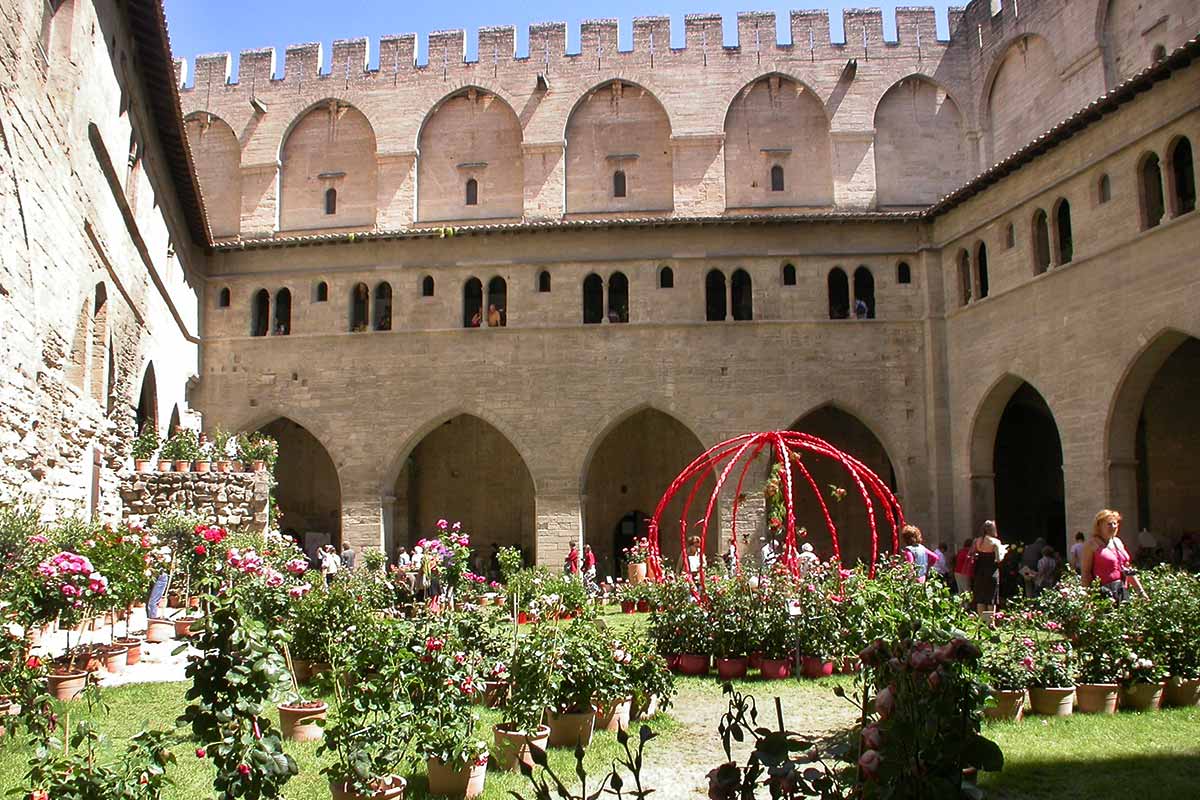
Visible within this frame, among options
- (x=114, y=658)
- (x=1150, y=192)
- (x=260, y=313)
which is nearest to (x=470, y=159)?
(x=260, y=313)

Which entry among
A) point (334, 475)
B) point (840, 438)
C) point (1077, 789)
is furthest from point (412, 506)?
point (1077, 789)

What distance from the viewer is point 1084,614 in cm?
861

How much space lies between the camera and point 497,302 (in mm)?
23984

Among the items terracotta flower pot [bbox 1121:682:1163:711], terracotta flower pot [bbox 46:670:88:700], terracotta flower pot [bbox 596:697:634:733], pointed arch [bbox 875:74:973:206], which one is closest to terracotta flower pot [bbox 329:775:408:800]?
terracotta flower pot [bbox 596:697:634:733]

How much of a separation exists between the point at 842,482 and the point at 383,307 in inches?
493

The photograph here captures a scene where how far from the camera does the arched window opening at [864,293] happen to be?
22656 mm

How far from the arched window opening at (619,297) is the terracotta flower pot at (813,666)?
13850mm

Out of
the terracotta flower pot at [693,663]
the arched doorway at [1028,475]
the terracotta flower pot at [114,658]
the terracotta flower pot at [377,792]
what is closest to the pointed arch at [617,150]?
the arched doorway at [1028,475]

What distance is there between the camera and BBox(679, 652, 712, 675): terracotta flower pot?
10461 mm

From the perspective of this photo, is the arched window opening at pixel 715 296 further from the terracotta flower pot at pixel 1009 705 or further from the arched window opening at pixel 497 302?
the terracotta flower pot at pixel 1009 705

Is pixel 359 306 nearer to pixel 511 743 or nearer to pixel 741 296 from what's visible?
pixel 741 296

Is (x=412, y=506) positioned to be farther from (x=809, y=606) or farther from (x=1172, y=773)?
(x=1172, y=773)

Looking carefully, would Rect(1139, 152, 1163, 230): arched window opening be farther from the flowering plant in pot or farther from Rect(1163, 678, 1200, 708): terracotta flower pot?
the flowering plant in pot

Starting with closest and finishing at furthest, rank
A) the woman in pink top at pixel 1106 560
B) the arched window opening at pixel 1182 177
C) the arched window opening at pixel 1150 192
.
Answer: the woman in pink top at pixel 1106 560 → the arched window opening at pixel 1182 177 → the arched window opening at pixel 1150 192
